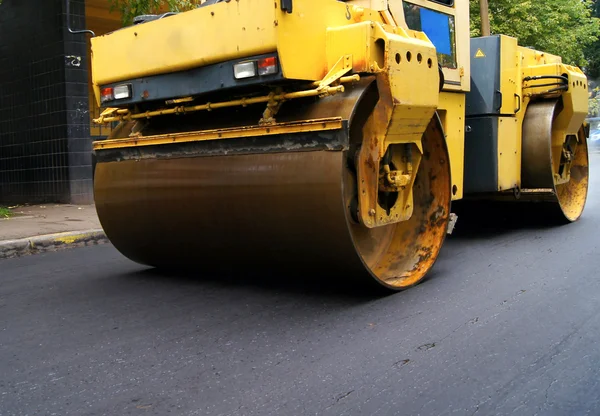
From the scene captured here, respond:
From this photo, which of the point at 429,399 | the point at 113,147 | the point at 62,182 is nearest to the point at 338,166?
the point at 429,399

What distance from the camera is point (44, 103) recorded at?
11016 millimetres

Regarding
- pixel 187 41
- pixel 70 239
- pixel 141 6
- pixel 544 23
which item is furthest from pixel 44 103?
pixel 544 23

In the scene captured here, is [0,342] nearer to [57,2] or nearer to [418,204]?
[418,204]

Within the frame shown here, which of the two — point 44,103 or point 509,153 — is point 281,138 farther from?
point 44,103

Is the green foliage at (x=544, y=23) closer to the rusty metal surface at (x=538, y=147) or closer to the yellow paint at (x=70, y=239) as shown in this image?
the rusty metal surface at (x=538, y=147)

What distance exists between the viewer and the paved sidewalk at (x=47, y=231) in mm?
6902

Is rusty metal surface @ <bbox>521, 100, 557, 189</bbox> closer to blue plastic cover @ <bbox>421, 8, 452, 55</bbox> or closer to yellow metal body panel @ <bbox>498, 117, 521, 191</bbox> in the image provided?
yellow metal body panel @ <bbox>498, 117, 521, 191</bbox>

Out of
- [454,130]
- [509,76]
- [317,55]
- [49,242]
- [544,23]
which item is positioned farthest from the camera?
[544,23]

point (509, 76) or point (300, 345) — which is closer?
point (300, 345)

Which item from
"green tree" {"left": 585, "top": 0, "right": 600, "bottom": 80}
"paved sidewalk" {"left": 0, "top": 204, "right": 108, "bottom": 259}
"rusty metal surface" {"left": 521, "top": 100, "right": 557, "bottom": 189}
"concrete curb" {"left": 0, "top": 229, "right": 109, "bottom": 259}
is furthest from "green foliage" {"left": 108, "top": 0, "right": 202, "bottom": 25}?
"green tree" {"left": 585, "top": 0, "right": 600, "bottom": 80}

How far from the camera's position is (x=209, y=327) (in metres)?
3.71

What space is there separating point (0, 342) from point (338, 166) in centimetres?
206

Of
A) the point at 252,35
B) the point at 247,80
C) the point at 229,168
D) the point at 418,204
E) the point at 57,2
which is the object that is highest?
the point at 57,2

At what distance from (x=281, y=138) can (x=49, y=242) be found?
4300 mm
